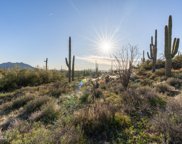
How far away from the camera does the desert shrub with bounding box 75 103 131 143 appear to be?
5.22m

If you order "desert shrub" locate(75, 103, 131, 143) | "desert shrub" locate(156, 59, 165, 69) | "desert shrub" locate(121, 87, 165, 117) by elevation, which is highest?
"desert shrub" locate(156, 59, 165, 69)

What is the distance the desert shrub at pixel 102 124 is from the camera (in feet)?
17.1

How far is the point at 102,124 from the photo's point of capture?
5605 millimetres

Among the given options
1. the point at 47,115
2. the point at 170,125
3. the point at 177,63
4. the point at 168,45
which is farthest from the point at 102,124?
the point at 177,63

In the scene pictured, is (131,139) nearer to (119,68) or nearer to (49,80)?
(119,68)

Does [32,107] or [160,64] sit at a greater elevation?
[160,64]

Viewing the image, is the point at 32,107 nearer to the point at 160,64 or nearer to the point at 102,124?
the point at 102,124

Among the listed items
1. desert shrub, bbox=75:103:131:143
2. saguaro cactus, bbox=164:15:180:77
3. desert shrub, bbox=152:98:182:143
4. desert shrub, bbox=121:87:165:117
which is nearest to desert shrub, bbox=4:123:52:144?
desert shrub, bbox=75:103:131:143

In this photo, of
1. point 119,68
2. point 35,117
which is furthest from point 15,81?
point 35,117

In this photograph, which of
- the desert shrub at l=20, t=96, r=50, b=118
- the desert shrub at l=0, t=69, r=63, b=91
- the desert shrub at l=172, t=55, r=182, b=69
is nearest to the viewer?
the desert shrub at l=20, t=96, r=50, b=118

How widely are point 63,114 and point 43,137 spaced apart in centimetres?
250

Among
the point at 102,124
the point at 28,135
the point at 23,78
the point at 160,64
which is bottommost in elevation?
the point at 28,135

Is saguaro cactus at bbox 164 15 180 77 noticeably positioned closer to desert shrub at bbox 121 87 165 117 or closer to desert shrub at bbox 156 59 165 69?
desert shrub at bbox 156 59 165 69

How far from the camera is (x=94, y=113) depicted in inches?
232
